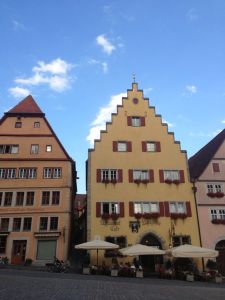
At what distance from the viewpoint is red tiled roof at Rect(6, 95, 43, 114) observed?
118 ft

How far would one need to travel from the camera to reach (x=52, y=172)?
33250mm

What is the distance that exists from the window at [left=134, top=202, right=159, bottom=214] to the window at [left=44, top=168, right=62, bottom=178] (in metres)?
8.13

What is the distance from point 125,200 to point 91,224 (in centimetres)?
393

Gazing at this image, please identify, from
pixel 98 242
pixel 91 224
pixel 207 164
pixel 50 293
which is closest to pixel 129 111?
pixel 207 164

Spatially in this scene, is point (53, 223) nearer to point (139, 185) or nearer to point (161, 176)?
point (139, 185)

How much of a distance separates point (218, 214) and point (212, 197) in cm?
169

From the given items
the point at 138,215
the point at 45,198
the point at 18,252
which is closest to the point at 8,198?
the point at 45,198

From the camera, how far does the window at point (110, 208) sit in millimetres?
31344

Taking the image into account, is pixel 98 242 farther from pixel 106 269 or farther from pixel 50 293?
pixel 50 293

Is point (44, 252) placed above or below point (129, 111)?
below

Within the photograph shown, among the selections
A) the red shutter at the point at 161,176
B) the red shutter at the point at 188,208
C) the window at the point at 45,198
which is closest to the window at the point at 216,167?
the red shutter at the point at 188,208

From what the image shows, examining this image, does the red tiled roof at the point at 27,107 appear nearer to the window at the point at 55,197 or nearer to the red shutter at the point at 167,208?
the window at the point at 55,197

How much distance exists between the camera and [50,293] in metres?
12.9

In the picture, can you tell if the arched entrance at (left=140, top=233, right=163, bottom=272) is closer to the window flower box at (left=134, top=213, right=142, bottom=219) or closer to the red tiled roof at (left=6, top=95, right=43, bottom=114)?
the window flower box at (left=134, top=213, right=142, bottom=219)
